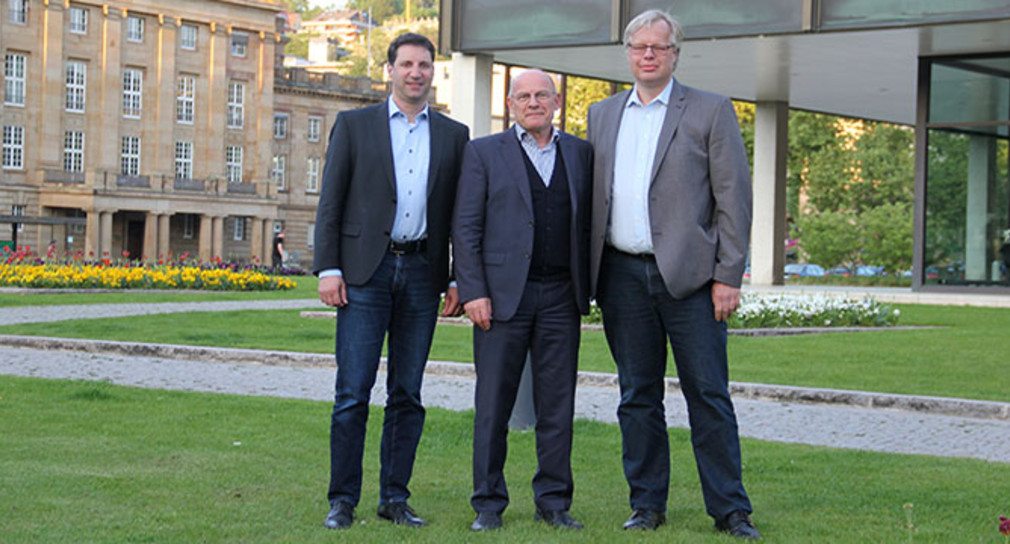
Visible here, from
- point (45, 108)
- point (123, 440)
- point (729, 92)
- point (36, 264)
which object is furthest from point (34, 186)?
point (123, 440)

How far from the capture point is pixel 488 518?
644 cm

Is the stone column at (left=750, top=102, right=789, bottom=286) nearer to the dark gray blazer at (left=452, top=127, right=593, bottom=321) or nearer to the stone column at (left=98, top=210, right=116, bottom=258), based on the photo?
the dark gray blazer at (left=452, top=127, right=593, bottom=321)

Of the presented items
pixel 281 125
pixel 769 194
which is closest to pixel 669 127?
pixel 769 194

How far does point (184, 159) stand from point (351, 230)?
8005 centimetres

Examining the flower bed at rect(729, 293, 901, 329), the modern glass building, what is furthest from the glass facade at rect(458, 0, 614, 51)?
the flower bed at rect(729, 293, 901, 329)

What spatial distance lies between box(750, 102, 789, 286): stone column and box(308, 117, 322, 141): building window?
61.2 m

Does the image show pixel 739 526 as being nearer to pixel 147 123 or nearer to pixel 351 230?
pixel 351 230

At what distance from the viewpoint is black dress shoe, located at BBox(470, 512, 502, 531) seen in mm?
6377

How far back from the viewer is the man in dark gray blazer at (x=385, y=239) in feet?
21.8

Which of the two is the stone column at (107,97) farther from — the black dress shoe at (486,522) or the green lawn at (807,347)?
the black dress shoe at (486,522)

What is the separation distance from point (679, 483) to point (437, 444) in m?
1.84

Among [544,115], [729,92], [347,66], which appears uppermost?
[347,66]

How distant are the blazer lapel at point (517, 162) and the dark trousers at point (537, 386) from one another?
0.39 metres

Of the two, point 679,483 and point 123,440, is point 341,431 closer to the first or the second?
point 679,483
